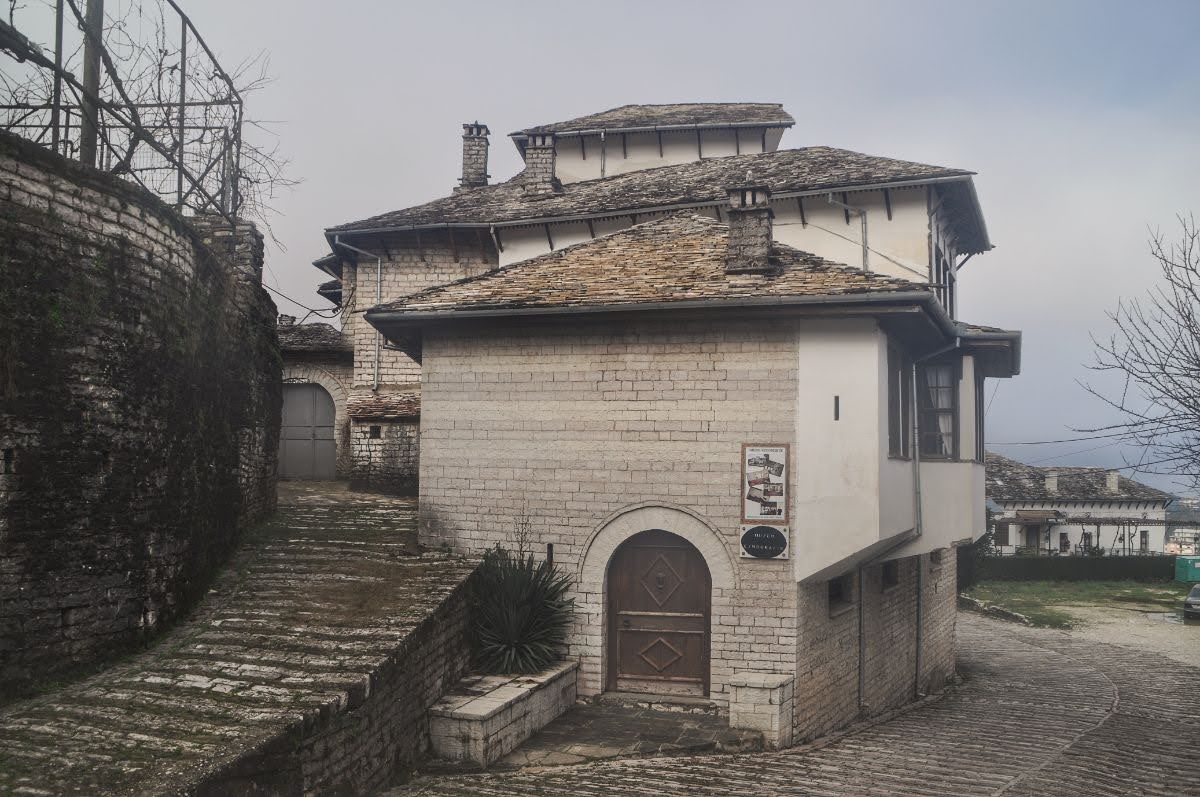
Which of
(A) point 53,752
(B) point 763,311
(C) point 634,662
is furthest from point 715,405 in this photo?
(A) point 53,752

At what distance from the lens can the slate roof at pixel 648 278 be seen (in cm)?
1098

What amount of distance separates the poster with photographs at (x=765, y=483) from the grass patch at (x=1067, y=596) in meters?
20.3

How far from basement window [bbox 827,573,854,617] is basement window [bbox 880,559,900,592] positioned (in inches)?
62.0

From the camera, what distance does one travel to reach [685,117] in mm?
21797

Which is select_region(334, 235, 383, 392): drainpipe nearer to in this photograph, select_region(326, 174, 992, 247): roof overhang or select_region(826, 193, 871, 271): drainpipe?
select_region(326, 174, 992, 247): roof overhang

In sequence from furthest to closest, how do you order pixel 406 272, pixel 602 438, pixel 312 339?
pixel 312 339
pixel 406 272
pixel 602 438

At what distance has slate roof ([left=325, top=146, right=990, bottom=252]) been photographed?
15.5 meters

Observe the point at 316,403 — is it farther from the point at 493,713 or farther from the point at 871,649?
the point at 493,713

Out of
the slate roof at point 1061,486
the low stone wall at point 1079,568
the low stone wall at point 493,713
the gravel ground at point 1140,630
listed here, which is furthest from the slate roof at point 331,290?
the slate roof at point 1061,486

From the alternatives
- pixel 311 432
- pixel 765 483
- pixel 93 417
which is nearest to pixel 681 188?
pixel 765 483

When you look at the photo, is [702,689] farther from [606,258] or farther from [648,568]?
[606,258]

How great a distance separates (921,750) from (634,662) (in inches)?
126

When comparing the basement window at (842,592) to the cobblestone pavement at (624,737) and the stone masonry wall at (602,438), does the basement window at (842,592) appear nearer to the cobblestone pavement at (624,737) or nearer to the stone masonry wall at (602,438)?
the stone masonry wall at (602,438)

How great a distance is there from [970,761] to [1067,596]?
30.7m
